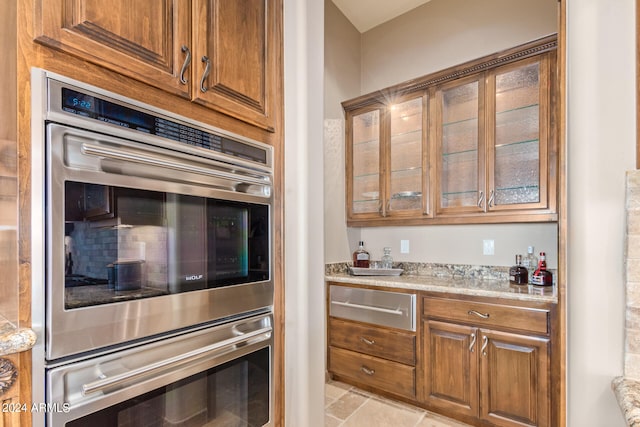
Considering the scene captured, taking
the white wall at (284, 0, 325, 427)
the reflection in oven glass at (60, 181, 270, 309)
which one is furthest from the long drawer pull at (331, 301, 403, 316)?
the reflection in oven glass at (60, 181, 270, 309)

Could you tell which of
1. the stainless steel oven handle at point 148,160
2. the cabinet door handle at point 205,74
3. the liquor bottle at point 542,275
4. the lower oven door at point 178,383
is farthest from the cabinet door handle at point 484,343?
the cabinet door handle at point 205,74

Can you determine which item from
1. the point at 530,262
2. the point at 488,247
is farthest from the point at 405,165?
the point at 530,262

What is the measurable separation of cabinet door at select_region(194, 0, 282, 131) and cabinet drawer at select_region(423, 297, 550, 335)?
1589 millimetres

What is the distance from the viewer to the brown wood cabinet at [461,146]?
201cm

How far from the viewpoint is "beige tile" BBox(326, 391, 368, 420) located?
2150 millimetres

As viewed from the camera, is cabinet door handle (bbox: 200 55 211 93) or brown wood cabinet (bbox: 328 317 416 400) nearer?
cabinet door handle (bbox: 200 55 211 93)

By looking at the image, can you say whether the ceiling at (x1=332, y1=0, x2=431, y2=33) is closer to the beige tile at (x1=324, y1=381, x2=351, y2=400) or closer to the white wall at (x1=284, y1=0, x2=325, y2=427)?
the white wall at (x1=284, y1=0, x2=325, y2=427)

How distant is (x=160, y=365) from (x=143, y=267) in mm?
288

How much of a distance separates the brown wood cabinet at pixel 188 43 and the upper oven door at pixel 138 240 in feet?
0.72

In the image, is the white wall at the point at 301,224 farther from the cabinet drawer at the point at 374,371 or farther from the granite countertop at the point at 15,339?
the cabinet drawer at the point at 374,371

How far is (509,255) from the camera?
235 centimetres

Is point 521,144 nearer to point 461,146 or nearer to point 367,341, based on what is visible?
point 461,146

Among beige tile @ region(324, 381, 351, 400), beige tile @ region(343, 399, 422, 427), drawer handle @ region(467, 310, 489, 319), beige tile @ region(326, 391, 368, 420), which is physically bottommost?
beige tile @ region(324, 381, 351, 400)

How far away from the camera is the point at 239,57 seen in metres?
1.21
